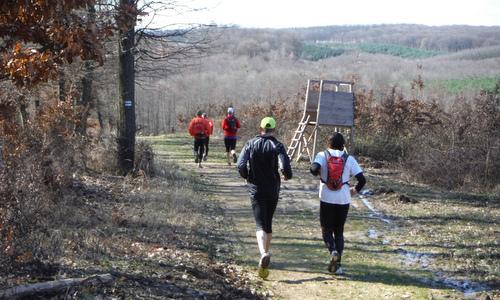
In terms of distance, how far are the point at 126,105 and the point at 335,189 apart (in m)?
8.01

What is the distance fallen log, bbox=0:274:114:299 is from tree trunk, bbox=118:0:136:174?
344 inches

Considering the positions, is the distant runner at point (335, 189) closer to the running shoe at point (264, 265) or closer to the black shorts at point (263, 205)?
the black shorts at point (263, 205)

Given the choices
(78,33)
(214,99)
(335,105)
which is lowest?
(214,99)

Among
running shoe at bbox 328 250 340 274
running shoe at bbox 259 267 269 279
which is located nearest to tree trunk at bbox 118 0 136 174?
running shoe at bbox 259 267 269 279

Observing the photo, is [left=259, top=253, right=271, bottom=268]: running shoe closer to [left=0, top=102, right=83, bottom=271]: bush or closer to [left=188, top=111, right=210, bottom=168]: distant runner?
[left=0, top=102, right=83, bottom=271]: bush

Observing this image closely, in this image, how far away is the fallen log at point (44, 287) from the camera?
5.21m

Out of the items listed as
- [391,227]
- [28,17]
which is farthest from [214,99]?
[28,17]

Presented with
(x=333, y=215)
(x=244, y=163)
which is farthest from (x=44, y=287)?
(x=333, y=215)

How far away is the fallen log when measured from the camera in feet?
17.1

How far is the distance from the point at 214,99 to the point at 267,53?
5401cm

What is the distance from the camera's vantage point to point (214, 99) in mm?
58219

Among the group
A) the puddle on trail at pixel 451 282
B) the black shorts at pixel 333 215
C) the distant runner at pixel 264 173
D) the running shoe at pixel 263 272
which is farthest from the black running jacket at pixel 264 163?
the puddle on trail at pixel 451 282

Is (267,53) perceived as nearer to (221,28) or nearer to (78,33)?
(221,28)

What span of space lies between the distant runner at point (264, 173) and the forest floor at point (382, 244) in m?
0.71
